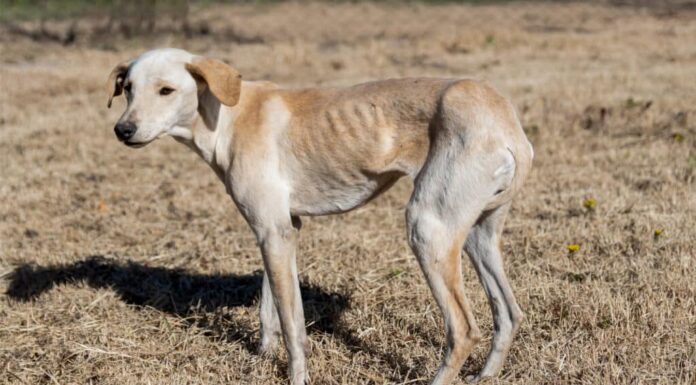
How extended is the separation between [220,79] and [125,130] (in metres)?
0.59

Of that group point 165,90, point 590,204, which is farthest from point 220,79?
point 590,204

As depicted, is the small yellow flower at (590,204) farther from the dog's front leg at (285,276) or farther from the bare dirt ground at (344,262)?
the dog's front leg at (285,276)

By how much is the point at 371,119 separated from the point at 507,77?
11949 millimetres

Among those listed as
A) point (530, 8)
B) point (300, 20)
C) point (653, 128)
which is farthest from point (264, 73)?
point (530, 8)

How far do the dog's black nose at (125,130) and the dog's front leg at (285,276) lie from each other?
862 millimetres

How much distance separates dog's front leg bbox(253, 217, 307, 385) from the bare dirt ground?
0.22m

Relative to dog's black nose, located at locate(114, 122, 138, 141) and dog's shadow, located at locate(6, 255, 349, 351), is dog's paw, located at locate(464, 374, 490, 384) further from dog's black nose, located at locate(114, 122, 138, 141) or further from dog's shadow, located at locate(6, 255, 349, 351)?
dog's black nose, located at locate(114, 122, 138, 141)

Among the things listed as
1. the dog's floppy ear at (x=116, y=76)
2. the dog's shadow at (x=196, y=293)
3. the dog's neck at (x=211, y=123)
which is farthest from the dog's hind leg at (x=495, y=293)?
the dog's floppy ear at (x=116, y=76)

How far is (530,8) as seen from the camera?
3650cm

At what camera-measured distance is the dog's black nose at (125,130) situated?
423cm

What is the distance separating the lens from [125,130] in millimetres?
4230

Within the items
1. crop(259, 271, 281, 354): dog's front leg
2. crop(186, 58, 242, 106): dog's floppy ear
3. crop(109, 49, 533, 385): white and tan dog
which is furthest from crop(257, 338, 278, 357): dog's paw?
crop(186, 58, 242, 106): dog's floppy ear

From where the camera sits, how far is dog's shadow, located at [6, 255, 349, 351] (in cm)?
548

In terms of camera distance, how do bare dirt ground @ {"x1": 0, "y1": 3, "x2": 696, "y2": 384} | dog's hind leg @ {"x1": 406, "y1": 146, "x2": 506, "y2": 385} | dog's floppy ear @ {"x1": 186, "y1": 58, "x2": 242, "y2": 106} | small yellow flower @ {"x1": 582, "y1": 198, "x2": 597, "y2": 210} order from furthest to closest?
small yellow flower @ {"x1": 582, "y1": 198, "x2": 597, "y2": 210} → bare dirt ground @ {"x1": 0, "y1": 3, "x2": 696, "y2": 384} → dog's floppy ear @ {"x1": 186, "y1": 58, "x2": 242, "y2": 106} → dog's hind leg @ {"x1": 406, "y1": 146, "x2": 506, "y2": 385}
